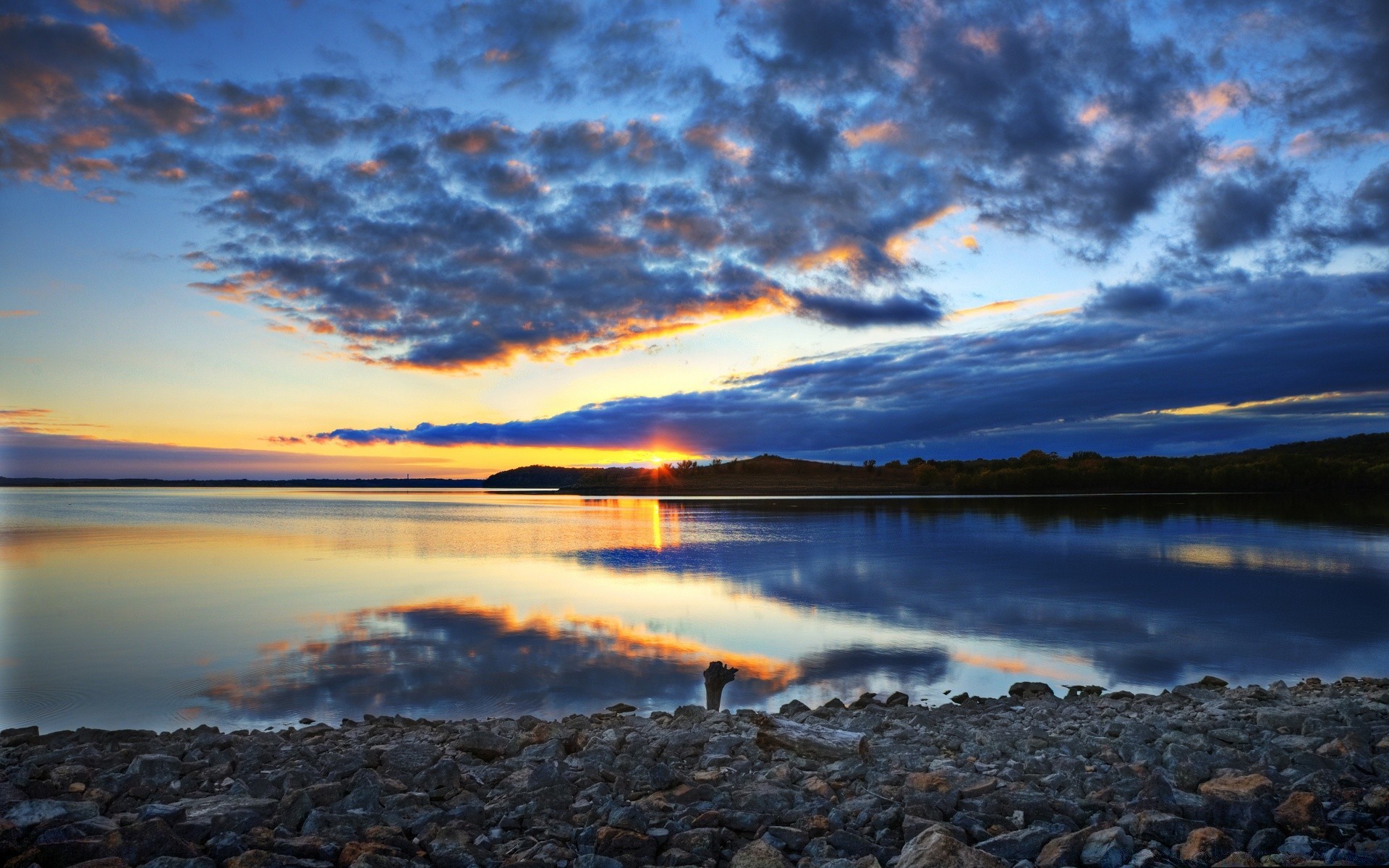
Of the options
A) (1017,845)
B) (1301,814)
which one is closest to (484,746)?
(1017,845)

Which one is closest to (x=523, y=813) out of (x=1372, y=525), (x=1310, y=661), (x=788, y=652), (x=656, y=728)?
(x=656, y=728)

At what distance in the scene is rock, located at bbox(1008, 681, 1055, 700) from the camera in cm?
952

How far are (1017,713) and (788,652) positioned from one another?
4669mm

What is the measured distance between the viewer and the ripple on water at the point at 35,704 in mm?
9172

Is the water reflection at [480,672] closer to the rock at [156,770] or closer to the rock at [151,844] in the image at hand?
the rock at [156,770]

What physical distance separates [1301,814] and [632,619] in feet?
40.4

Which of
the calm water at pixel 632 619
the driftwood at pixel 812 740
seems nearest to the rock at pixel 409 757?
the driftwood at pixel 812 740

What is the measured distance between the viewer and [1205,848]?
405 cm

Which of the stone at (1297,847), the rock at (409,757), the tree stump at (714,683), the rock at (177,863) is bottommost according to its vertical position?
the tree stump at (714,683)

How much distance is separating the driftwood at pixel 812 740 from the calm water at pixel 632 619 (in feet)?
10.4

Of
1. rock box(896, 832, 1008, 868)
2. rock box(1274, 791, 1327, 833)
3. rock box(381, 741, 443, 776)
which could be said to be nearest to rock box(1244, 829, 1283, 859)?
rock box(1274, 791, 1327, 833)

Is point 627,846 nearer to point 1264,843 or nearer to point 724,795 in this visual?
point 724,795

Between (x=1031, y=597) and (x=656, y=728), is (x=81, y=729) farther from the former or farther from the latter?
(x=1031, y=597)

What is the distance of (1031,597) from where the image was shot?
59.9 ft
